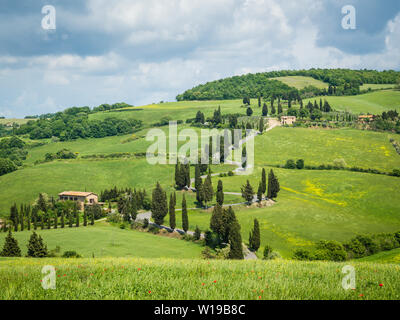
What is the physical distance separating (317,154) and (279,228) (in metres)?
79.1

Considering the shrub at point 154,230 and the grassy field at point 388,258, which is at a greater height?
the grassy field at point 388,258

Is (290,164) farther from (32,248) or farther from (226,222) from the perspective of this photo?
(32,248)

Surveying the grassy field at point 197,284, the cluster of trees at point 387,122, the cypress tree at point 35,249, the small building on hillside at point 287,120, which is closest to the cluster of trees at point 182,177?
the cypress tree at point 35,249

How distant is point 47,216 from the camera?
299 feet

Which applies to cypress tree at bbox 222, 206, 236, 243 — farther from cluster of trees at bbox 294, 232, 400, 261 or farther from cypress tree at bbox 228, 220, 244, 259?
cluster of trees at bbox 294, 232, 400, 261

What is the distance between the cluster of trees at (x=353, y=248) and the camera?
55112 millimetres

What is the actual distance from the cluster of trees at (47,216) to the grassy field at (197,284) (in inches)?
2877

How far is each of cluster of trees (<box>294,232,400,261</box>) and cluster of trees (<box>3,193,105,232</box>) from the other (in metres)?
54.1

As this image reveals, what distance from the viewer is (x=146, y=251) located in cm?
5762

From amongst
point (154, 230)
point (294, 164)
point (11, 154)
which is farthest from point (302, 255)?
point (11, 154)

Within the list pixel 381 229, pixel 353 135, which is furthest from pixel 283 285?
pixel 353 135

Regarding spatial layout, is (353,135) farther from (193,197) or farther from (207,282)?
(207,282)

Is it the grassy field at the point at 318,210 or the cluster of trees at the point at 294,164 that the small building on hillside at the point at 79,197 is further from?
the cluster of trees at the point at 294,164

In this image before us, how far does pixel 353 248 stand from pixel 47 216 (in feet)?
252
